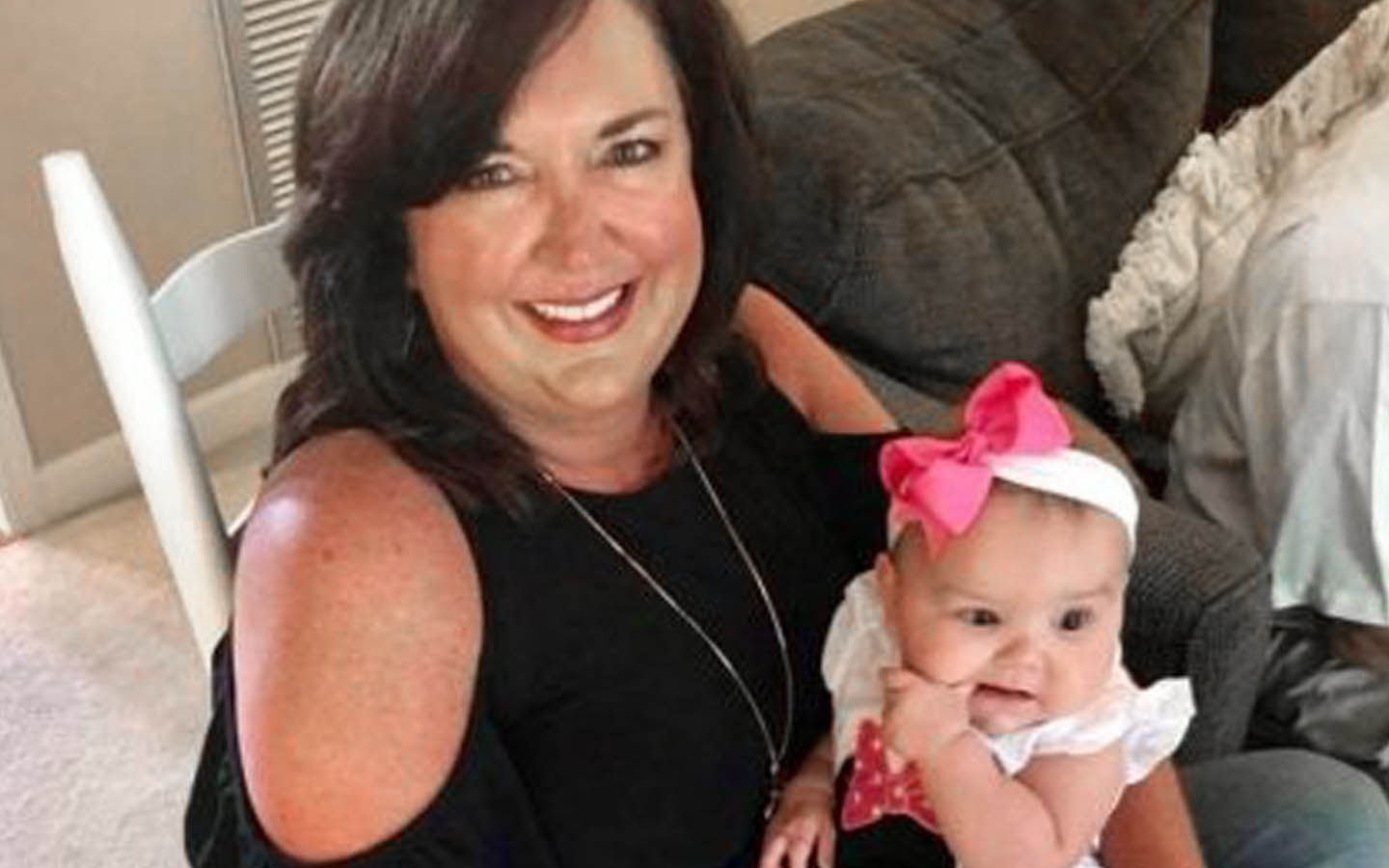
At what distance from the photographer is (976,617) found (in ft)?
3.67

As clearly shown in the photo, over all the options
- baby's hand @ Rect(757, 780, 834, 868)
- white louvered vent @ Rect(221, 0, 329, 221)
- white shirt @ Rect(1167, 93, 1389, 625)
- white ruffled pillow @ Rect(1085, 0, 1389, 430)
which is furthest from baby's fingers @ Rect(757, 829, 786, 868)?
white louvered vent @ Rect(221, 0, 329, 221)

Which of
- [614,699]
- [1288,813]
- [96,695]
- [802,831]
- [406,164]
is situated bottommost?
[96,695]

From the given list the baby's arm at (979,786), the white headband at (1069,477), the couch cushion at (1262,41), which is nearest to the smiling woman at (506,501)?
the baby's arm at (979,786)

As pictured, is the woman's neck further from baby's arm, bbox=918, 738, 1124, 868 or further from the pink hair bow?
baby's arm, bbox=918, 738, 1124, 868

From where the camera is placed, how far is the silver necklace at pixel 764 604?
1.19 meters

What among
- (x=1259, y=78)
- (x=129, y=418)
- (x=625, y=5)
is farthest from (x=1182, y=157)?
(x=129, y=418)

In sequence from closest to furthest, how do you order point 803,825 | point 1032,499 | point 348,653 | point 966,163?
point 348,653 < point 1032,499 < point 803,825 < point 966,163

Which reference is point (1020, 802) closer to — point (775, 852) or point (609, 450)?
point (775, 852)

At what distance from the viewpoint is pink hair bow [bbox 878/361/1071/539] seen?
110cm

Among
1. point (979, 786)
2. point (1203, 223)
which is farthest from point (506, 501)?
point (1203, 223)

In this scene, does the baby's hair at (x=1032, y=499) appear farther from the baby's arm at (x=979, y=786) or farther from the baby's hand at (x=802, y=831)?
the baby's hand at (x=802, y=831)

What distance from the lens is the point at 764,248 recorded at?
5.30ft

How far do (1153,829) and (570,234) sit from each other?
61 cm

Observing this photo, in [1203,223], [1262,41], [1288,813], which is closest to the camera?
[1288,813]
